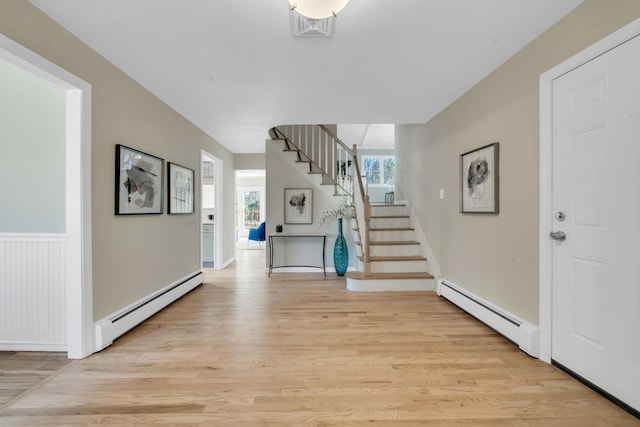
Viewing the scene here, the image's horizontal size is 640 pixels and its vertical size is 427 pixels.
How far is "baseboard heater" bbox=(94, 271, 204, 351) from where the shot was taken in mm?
2225

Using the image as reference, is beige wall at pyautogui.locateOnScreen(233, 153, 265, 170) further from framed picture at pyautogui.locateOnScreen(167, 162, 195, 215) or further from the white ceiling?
the white ceiling

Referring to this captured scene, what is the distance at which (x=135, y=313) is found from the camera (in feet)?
8.65

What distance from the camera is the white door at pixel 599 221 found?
60.6 inches

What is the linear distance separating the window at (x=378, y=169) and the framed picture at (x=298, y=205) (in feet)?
13.4

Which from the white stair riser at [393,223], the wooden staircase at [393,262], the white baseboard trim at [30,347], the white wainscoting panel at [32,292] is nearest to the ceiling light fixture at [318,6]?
the white wainscoting panel at [32,292]

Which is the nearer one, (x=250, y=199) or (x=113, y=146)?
(x=113, y=146)

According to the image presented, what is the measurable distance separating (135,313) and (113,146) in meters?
1.51

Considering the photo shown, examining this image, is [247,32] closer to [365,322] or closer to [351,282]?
[365,322]

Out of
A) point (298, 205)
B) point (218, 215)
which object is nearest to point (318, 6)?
point (298, 205)

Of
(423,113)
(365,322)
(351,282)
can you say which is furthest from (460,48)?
(351,282)

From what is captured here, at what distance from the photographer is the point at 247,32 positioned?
2018 mm

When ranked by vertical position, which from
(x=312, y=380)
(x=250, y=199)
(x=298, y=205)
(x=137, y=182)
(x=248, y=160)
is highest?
(x=248, y=160)

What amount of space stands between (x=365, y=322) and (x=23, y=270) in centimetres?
286

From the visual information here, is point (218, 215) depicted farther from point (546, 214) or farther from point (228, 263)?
point (546, 214)
